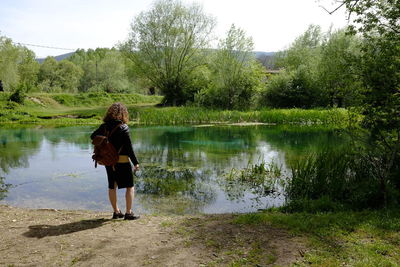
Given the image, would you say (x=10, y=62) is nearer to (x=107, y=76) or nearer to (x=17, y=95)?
(x=17, y=95)

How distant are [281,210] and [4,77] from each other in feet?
164

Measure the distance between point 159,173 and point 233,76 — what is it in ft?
90.6

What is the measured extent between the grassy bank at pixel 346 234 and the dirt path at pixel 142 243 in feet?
0.80

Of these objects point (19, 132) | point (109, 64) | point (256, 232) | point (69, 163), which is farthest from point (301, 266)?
point (109, 64)

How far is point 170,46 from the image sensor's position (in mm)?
39562

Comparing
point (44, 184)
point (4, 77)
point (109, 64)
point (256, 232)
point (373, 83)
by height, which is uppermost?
point (109, 64)

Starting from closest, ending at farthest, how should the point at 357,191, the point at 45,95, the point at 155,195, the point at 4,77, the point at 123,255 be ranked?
the point at 123,255
the point at 357,191
the point at 155,195
the point at 45,95
the point at 4,77

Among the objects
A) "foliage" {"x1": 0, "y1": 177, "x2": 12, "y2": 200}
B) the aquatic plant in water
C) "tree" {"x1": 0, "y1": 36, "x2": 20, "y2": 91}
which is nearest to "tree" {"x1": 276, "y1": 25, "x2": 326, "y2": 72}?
"tree" {"x1": 0, "y1": 36, "x2": 20, "y2": 91}

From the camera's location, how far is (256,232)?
4973 mm

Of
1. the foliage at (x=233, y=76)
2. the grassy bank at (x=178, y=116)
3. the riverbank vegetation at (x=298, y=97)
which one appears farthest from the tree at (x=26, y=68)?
the foliage at (x=233, y=76)

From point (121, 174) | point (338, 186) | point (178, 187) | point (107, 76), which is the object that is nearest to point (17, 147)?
point (178, 187)

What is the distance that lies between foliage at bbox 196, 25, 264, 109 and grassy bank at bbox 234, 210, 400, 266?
3269cm

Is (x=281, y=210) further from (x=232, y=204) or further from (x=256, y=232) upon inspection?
(x=256, y=232)

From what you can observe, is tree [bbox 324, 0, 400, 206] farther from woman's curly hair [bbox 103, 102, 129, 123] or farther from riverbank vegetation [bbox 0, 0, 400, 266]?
woman's curly hair [bbox 103, 102, 129, 123]
